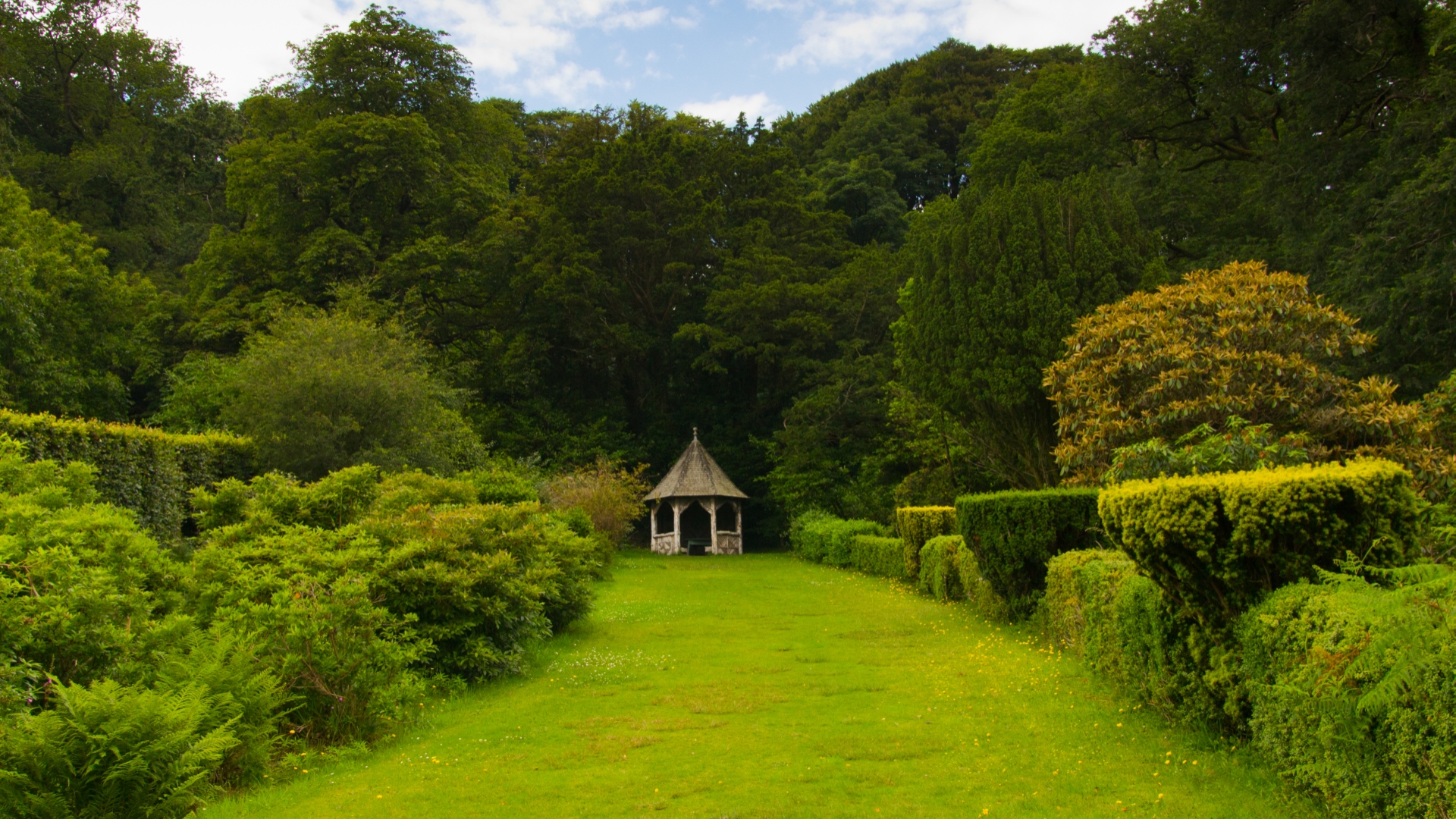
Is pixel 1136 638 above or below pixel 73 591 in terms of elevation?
below

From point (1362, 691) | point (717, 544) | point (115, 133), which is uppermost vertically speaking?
point (115, 133)

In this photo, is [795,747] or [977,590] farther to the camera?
[977,590]

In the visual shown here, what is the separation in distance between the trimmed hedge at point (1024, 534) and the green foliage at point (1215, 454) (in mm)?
623

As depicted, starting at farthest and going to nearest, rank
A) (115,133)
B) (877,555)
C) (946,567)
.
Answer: (115,133)
(877,555)
(946,567)

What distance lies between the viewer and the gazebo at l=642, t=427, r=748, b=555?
1315 inches

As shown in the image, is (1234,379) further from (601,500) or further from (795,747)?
(601,500)

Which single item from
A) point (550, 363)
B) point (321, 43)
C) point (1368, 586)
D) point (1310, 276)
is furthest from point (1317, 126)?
point (321, 43)

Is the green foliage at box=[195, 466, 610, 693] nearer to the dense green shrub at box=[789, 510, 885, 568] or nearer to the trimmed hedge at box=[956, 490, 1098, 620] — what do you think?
the trimmed hedge at box=[956, 490, 1098, 620]

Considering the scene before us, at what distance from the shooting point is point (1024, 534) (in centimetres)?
1098

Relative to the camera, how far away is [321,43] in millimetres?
34969

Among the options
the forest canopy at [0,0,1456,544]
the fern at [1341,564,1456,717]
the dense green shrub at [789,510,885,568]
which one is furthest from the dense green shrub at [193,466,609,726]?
the dense green shrub at [789,510,885,568]

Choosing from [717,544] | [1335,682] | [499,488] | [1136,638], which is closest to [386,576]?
[499,488]

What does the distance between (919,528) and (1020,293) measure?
5.35 m

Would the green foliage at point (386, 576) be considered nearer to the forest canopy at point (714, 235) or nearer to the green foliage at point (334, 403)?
the green foliage at point (334, 403)
